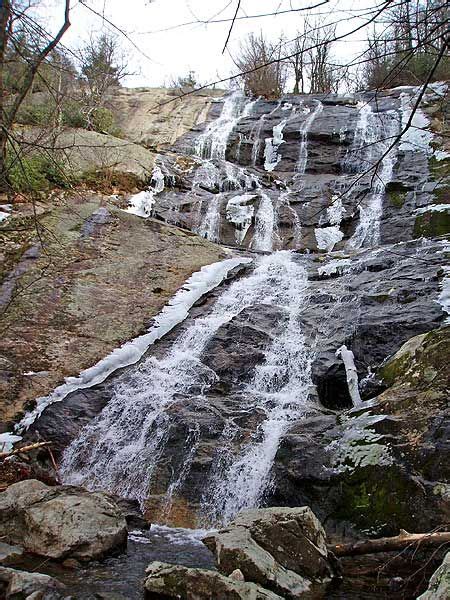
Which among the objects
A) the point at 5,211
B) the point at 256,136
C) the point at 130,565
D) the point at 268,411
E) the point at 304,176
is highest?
the point at 256,136

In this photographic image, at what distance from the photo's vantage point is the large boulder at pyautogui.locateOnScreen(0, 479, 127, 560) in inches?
153

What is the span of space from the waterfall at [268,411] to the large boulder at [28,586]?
1998 millimetres

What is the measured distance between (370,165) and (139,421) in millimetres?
10232

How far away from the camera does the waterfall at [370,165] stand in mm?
12000

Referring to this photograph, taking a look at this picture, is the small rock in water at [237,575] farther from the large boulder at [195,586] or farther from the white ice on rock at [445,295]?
the white ice on rock at [445,295]

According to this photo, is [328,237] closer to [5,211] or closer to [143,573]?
[5,211]

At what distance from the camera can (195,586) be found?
314 centimetres

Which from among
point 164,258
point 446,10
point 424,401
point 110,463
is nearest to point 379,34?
point 446,10

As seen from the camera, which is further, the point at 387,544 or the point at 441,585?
the point at 387,544

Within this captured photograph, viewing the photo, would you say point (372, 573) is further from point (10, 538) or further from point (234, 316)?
point (234, 316)

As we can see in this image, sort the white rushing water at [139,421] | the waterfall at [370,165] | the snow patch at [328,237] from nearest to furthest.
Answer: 1. the white rushing water at [139,421]
2. the waterfall at [370,165]
3. the snow patch at [328,237]

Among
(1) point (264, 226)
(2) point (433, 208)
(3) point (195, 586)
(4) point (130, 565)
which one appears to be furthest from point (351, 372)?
(1) point (264, 226)

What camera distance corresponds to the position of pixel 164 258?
9773 millimetres

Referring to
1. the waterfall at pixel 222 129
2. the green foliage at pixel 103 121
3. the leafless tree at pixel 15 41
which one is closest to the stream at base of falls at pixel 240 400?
the leafless tree at pixel 15 41
